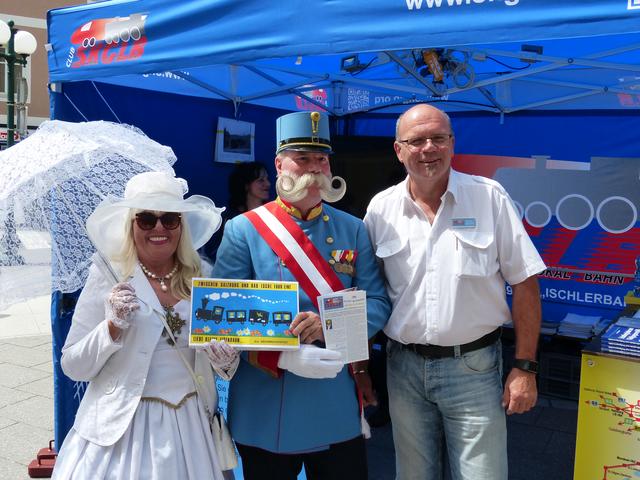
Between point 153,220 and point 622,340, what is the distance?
1841 millimetres

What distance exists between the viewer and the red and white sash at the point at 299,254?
1.99 metres

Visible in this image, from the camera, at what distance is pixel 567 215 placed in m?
4.98

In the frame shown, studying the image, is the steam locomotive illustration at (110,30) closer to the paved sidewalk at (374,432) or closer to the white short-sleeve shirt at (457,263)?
the white short-sleeve shirt at (457,263)

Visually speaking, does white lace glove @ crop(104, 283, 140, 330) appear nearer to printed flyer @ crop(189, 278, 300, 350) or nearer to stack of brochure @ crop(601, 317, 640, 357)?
→ printed flyer @ crop(189, 278, 300, 350)

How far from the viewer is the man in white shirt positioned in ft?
6.64

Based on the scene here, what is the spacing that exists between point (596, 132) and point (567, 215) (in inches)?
28.5

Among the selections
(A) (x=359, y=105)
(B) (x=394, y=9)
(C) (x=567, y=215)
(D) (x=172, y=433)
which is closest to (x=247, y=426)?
(D) (x=172, y=433)

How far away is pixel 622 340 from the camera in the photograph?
7.46 feet

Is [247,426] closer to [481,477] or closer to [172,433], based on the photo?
[172,433]

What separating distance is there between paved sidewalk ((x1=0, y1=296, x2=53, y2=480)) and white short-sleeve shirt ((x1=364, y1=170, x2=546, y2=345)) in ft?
8.97

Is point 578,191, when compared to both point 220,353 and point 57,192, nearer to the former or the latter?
point 220,353

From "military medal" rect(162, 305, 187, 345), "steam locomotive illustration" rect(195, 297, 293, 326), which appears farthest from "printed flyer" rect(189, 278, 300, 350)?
"military medal" rect(162, 305, 187, 345)

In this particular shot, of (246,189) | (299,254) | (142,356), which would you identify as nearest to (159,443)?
(142,356)

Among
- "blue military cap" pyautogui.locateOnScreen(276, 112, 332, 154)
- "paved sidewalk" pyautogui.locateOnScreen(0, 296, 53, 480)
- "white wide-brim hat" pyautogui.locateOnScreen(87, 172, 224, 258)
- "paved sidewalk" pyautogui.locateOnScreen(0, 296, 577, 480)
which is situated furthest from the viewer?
"paved sidewalk" pyautogui.locateOnScreen(0, 296, 53, 480)
